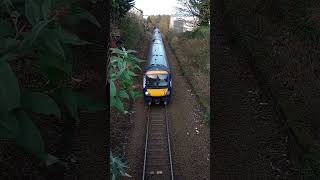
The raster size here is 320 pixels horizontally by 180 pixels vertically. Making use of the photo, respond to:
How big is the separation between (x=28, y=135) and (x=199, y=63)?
15781 mm

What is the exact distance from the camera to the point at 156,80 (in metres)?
11.8

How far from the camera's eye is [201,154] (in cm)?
866

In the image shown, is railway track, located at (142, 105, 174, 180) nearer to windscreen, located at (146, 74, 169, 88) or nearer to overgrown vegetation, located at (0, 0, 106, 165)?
windscreen, located at (146, 74, 169, 88)

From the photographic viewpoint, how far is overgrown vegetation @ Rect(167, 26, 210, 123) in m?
12.9

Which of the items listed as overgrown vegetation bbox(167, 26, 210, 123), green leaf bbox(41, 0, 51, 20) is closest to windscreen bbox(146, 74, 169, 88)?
overgrown vegetation bbox(167, 26, 210, 123)

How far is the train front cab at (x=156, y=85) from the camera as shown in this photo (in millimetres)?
Answer: 11836

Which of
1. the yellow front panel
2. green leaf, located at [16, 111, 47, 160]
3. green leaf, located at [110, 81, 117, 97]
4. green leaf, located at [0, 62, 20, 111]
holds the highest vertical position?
green leaf, located at [0, 62, 20, 111]

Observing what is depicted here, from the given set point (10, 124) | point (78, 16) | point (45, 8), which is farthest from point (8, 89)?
point (78, 16)

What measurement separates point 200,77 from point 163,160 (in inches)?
278
